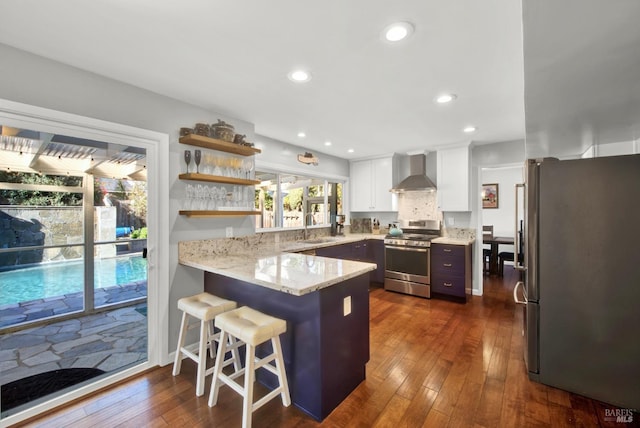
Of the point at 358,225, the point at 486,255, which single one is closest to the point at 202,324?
the point at 358,225

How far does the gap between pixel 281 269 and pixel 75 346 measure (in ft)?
8.12

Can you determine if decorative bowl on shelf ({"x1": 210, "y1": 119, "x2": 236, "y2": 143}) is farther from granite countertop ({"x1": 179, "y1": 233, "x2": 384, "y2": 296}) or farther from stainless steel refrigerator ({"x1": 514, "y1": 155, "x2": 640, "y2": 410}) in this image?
stainless steel refrigerator ({"x1": 514, "y1": 155, "x2": 640, "y2": 410})

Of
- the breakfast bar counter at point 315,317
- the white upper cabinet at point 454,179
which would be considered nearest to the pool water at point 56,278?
the breakfast bar counter at point 315,317

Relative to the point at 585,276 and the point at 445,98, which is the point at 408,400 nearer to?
the point at 585,276

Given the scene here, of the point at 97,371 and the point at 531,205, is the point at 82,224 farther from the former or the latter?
the point at 531,205

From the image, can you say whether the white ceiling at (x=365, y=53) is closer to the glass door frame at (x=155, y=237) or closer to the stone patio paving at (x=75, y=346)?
the glass door frame at (x=155, y=237)

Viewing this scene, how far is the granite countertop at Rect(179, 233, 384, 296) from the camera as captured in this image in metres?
1.71

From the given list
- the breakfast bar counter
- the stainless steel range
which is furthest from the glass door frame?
the stainless steel range

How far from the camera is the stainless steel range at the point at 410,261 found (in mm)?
4262

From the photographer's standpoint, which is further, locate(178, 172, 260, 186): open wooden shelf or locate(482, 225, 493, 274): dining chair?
locate(482, 225, 493, 274): dining chair

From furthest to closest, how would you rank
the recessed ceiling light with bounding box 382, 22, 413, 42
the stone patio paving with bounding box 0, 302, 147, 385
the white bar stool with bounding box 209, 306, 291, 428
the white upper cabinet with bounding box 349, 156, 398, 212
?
the white upper cabinet with bounding box 349, 156, 398, 212
the stone patio paving with bounding box 0, 302, 147, 385
the white bar stool with bounding box 209, 306, 291, 428
the recessed ceiling light with bounding box 382, 22, 413, 42

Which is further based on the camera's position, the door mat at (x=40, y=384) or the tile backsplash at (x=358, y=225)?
the tile backsplash at (x=358, y=225)

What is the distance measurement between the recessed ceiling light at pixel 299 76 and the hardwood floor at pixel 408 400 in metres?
2.42

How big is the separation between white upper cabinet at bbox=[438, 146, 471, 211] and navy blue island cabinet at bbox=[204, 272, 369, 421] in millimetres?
2919
